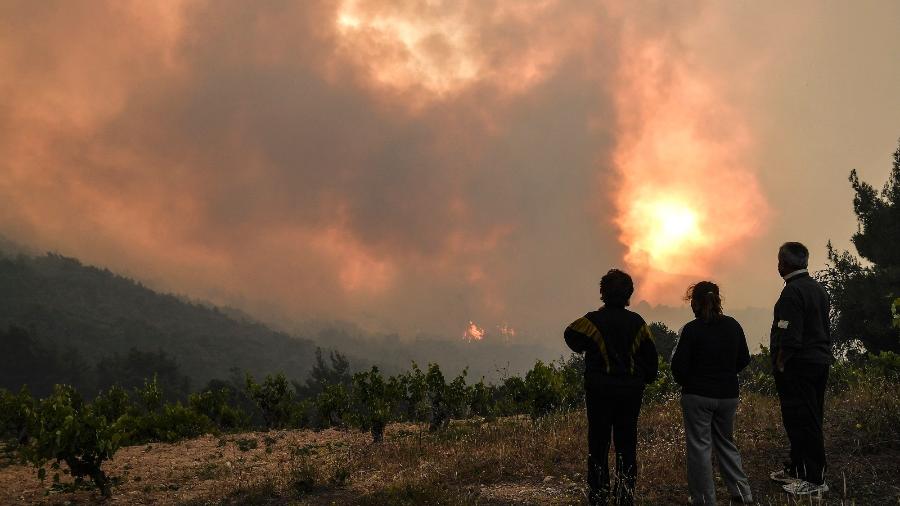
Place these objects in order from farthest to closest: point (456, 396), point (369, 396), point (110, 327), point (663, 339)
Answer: point (110, 327) → point (663, 339) → point (456, 396) → point (369, 396)

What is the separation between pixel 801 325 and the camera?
5.62 m

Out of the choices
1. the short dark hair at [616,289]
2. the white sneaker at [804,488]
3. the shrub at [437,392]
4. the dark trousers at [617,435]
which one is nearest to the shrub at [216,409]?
the shrub at [437,392]

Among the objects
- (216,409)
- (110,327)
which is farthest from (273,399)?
(110,327)

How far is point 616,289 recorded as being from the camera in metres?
5.60

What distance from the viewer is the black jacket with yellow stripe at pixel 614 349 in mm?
5336

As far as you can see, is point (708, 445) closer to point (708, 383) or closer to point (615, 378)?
point (708, 383)

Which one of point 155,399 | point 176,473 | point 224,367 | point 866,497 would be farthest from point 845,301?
point 224,367

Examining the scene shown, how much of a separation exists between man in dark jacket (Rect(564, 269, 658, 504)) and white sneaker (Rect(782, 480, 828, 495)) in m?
1.77

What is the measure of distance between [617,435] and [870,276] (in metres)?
28.3

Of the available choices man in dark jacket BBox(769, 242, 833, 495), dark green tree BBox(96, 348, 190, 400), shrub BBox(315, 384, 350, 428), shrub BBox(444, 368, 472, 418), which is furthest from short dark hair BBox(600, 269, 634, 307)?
dark green tree BBox(96, 348, 190, 400)

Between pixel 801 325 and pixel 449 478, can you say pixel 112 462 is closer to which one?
pixel 449 478

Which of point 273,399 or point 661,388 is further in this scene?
point 273,399

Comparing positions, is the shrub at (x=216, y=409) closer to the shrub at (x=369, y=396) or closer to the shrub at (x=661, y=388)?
the shrub at (x=369, y=396)

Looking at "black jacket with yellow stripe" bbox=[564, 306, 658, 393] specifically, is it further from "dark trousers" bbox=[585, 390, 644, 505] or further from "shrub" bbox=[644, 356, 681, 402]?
"shrub" bbox=[644, 356, 681, 402]
